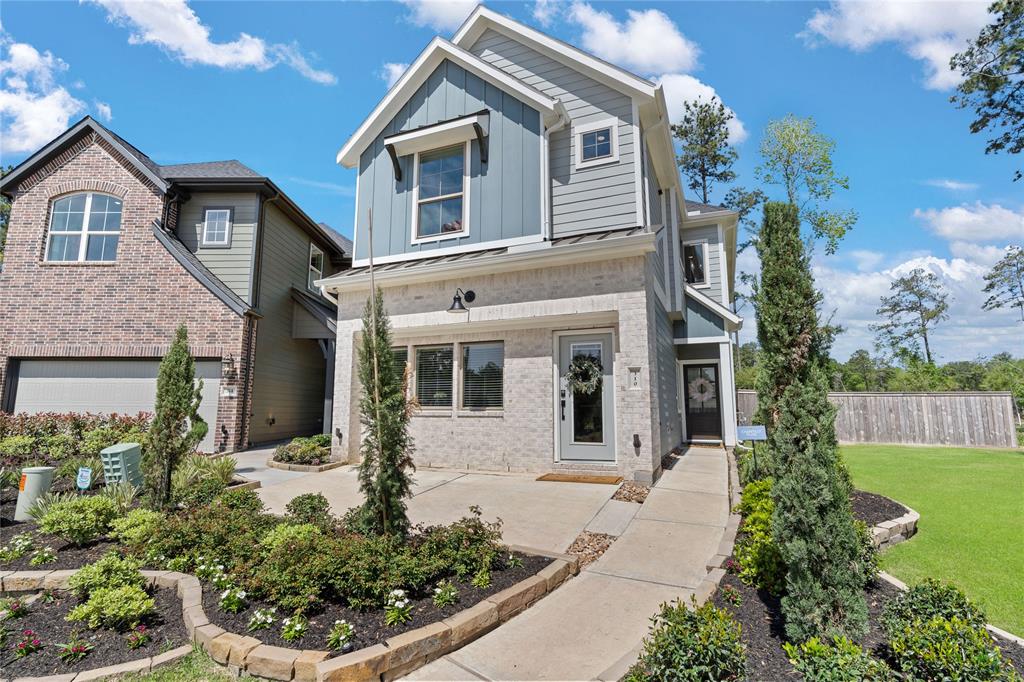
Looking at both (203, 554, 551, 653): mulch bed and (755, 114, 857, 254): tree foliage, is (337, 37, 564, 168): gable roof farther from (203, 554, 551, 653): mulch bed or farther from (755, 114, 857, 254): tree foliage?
(755, 114, 857, 254): tree foliage

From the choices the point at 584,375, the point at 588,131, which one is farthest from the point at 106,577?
the point at 588,131

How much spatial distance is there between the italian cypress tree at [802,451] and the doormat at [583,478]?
4103 mm

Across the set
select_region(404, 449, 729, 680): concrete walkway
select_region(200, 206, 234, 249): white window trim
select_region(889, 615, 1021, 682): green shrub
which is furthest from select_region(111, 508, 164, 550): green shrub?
select_region(200, 206, 234, 249): white window trim

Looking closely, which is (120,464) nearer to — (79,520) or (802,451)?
(79,520)

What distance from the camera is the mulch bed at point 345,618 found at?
2.78 metres

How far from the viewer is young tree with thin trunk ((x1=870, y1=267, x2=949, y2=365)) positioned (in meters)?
28.9

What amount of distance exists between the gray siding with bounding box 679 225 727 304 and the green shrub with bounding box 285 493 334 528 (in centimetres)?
1165

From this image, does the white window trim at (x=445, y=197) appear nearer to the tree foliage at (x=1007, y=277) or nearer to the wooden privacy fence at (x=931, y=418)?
the wooden privacy fence at (x=931, y=418)

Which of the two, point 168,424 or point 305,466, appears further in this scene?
point 305,466

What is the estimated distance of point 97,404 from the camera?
11.2 metres

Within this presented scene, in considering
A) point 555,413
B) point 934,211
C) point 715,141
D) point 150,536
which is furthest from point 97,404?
point 934,211

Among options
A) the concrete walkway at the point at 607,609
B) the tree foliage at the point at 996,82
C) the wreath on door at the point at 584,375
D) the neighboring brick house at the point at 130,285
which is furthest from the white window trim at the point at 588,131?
the tree foliage at the point at 996,82

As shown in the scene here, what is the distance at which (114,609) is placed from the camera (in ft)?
9.87

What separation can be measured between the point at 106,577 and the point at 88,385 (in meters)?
11.0
